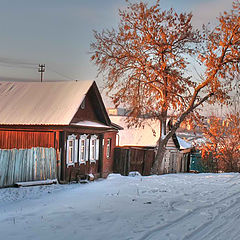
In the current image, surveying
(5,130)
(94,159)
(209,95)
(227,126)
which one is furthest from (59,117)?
(227,126)

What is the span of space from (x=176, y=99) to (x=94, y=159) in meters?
7.29

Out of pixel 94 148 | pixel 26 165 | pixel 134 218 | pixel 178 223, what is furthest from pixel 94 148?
pixel 178 223

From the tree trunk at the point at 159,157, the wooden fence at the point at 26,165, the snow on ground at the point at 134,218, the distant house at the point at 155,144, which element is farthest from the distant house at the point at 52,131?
the snow on ground at the point at 134,218

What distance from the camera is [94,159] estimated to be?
23.3 metres

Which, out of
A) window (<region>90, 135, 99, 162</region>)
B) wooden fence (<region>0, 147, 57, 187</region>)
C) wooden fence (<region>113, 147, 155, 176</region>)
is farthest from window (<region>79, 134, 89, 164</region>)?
wooden fence (<region>113, 147, 155, 176</region>)

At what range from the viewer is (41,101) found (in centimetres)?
2153

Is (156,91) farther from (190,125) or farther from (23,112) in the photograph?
(23,112)

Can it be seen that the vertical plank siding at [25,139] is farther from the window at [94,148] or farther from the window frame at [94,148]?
the window at [94,148]

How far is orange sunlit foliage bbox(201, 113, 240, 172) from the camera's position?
2338 centimetres

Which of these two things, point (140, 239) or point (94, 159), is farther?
point (94, 159)

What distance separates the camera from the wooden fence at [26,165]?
14.9 m

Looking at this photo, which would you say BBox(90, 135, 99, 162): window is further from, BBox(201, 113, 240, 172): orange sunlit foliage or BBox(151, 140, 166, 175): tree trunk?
BBox(201, 113, 240, 172): orange sunlit foliage

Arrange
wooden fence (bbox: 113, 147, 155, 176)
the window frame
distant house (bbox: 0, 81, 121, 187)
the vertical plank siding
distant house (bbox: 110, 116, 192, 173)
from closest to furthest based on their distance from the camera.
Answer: distant house (bbox: 0, 81, 121, 187) → the vertical plank siding → the window frame → wooden fence (bbox: 113, 147, 155, 176) → distant house (bbox: 110, 116, 192, 173)

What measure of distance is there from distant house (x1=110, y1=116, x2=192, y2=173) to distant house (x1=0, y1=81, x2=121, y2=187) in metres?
6.24
